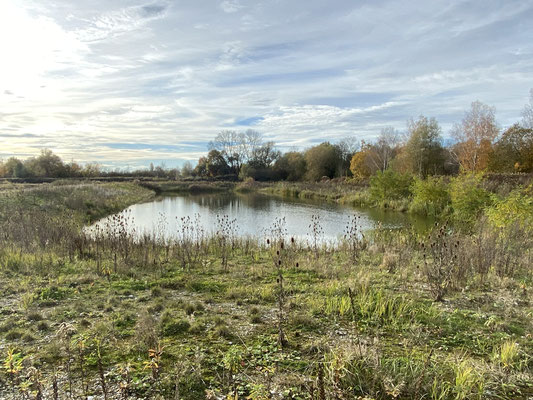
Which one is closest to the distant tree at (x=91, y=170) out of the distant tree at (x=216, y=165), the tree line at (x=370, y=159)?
the tree line at (x=370, y=159)

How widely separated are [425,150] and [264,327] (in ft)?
125

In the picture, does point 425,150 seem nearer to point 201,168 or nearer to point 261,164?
point 261,164

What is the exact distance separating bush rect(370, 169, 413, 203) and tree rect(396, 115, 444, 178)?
10.5m

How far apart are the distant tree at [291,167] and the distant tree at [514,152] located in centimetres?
3067

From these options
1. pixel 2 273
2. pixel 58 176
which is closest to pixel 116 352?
pixel 2 273

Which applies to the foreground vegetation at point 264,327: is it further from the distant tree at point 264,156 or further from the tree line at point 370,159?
the distant tree at point 264,156

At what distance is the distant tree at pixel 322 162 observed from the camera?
181ft

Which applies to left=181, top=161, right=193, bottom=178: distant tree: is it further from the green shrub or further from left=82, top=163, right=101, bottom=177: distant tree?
the green shrub

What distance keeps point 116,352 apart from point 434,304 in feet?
15.5

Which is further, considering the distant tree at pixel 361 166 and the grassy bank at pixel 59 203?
the distant tree at pixel 361 166

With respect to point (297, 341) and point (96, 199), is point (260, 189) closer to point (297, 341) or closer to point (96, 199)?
point (96, 199)

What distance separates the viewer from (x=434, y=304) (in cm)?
533

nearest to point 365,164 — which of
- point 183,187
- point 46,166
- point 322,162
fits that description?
point 322,162

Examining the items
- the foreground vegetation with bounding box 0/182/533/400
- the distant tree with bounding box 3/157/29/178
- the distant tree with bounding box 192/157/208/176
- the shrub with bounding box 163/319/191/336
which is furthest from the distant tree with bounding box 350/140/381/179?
the distant tree with bounding box 3/157/29/178
